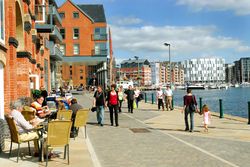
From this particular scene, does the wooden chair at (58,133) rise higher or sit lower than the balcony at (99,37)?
lower

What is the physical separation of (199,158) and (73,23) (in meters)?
63.9

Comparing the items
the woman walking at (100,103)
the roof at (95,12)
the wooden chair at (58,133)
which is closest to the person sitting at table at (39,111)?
the wooden chair at (58,133)

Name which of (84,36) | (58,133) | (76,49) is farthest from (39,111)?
(84,36)

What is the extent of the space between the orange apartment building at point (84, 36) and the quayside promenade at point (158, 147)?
44113mm

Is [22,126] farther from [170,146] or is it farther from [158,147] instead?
[170,146]

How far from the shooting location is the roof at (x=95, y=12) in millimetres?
73562

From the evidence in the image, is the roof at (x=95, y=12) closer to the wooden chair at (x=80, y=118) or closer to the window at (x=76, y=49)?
the window at (x=76, y=49)

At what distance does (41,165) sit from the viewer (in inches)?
350

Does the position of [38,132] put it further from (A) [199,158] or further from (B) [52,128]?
(A) [199,158]

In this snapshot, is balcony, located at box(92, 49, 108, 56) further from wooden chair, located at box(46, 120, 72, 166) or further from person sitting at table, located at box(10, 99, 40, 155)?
wooden chair, located at box(46, 120, 72, 166)

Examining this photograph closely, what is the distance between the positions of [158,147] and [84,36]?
58.7 meters

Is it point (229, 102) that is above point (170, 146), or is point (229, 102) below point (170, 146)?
below

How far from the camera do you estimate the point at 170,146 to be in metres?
11.7

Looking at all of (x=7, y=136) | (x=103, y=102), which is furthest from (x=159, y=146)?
(x=103, y=102)
